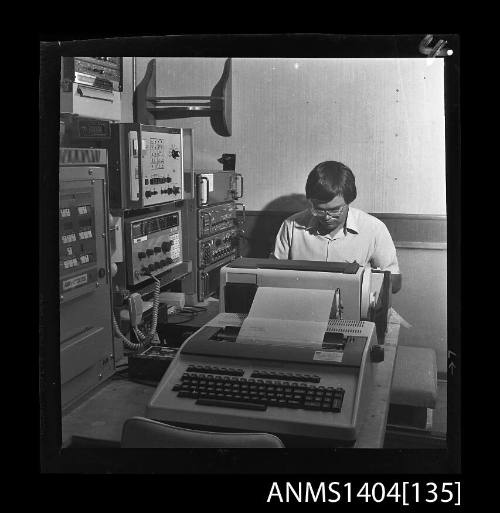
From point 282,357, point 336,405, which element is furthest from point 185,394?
point 336,405

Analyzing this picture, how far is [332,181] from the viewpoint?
179cm

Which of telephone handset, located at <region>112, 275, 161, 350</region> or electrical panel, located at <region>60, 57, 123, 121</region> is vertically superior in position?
electrical panel, located at <region>60, 57, 123, 121</region>

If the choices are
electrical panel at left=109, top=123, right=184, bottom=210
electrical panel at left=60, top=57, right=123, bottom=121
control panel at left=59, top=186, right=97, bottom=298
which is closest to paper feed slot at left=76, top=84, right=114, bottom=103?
electrical panel at left=60, top=57, right=123, bottom=121

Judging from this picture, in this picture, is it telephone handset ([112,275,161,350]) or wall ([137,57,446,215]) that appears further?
telephone handset ([112,275,161,350])

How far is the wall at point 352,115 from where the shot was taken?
5.73 ft

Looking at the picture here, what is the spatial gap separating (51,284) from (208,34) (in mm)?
A: 815

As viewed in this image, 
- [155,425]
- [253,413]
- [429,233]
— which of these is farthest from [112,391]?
[429,233]

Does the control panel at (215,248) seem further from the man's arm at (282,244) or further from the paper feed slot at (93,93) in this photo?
the paper feed slot at (93,93)

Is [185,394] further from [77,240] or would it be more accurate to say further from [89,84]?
[89,84]

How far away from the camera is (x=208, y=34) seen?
5.62 ft

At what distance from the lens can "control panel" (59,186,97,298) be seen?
1719 mm

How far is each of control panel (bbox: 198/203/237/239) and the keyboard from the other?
0.70 metres

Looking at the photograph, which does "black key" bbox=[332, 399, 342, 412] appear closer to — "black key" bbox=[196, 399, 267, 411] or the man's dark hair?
"black key" bbox=[196, 399, 267, 411]

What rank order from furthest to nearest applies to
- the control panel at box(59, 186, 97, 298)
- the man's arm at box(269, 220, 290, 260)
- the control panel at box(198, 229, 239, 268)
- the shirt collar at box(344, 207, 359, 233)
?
the control panel at box(198, 229, 239, 268) < the man's arm at box(269, 220, 290, 260) < the shirt collar at box(344, 207, 359, 233) < the control panel at box(59, 186, 97, 298)
